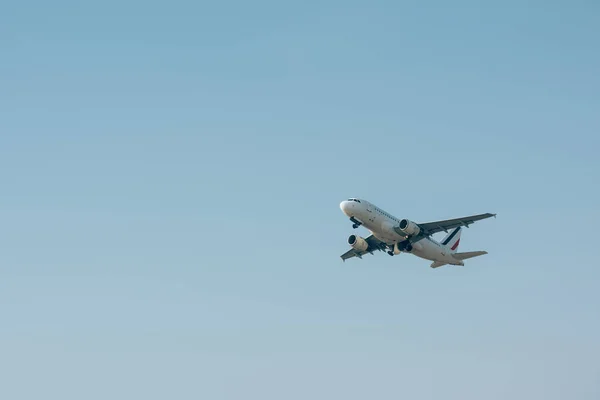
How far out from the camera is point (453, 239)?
13538cm

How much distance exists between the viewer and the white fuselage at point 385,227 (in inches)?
4562

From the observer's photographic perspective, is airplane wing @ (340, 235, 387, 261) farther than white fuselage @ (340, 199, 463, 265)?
Yes

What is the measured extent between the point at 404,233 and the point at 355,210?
7.82m

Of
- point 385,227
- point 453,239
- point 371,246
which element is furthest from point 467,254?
point 385,227

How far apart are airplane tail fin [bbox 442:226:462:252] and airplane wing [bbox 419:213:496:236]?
1162 centimetres

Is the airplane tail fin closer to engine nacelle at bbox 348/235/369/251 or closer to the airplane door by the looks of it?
engine nacelle at bbox 348/235/369/251

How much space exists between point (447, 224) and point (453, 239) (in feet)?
48.9

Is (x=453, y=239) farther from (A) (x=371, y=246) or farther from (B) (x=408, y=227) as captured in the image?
(B) (x=408, y=227)

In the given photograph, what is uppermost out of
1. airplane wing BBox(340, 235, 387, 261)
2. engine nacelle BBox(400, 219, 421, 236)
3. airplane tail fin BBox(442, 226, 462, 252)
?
airplane tail fin BBox(442, 226, 462, 252)

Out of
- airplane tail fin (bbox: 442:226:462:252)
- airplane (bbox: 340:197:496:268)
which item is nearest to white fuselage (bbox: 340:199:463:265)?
airplane (bbox: 340:197:496:268)

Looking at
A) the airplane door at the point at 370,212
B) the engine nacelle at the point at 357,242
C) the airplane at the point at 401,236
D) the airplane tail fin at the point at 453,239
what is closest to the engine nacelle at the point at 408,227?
the airplane at the point at 401,236

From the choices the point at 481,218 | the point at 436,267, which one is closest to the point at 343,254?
the point at 436,267

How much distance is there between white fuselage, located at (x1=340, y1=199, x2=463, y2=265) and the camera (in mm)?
115875

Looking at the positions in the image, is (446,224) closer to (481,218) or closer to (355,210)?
(481,218)
